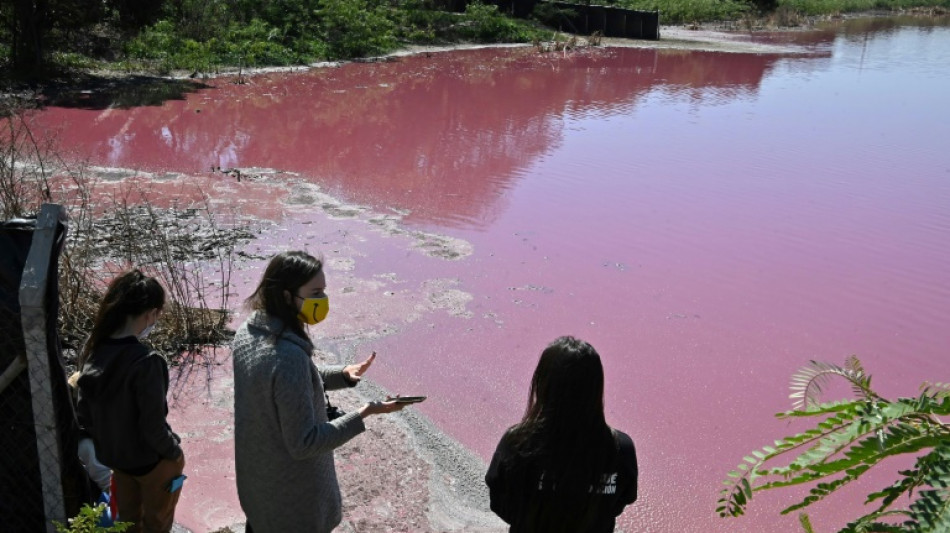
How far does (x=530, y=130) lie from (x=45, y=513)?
479 inches

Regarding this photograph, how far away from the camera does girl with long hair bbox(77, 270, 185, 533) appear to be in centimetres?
278

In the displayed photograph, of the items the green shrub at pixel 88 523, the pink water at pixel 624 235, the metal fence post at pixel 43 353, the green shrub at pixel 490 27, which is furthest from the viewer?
the green shrub at pixel 490 27

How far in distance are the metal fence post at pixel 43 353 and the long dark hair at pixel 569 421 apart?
1293 millimetres

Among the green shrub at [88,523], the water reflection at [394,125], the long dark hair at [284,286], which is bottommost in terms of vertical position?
the water reflection at [394,125]

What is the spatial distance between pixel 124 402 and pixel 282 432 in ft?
2.09

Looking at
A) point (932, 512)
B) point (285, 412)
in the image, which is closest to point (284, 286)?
point (285, 412)

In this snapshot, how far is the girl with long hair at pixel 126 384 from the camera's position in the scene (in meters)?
2.78

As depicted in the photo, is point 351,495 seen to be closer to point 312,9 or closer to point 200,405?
point 200,405

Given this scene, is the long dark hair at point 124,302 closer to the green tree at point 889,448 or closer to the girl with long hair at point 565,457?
the girl with long hair at point 565,457

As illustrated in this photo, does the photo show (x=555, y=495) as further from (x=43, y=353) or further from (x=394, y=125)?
(x=394, y=125)

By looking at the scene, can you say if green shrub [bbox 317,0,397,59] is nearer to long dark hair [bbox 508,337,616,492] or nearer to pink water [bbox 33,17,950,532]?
pink water [bbox 33,17,950,532]

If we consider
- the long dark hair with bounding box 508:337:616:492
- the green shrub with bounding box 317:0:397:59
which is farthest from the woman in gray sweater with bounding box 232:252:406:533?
the green shrub with bounding box 317:0:397:59

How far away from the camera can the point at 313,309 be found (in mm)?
2592

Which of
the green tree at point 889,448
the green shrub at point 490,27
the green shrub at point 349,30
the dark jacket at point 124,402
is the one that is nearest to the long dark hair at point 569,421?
the green tree at point 889,448
